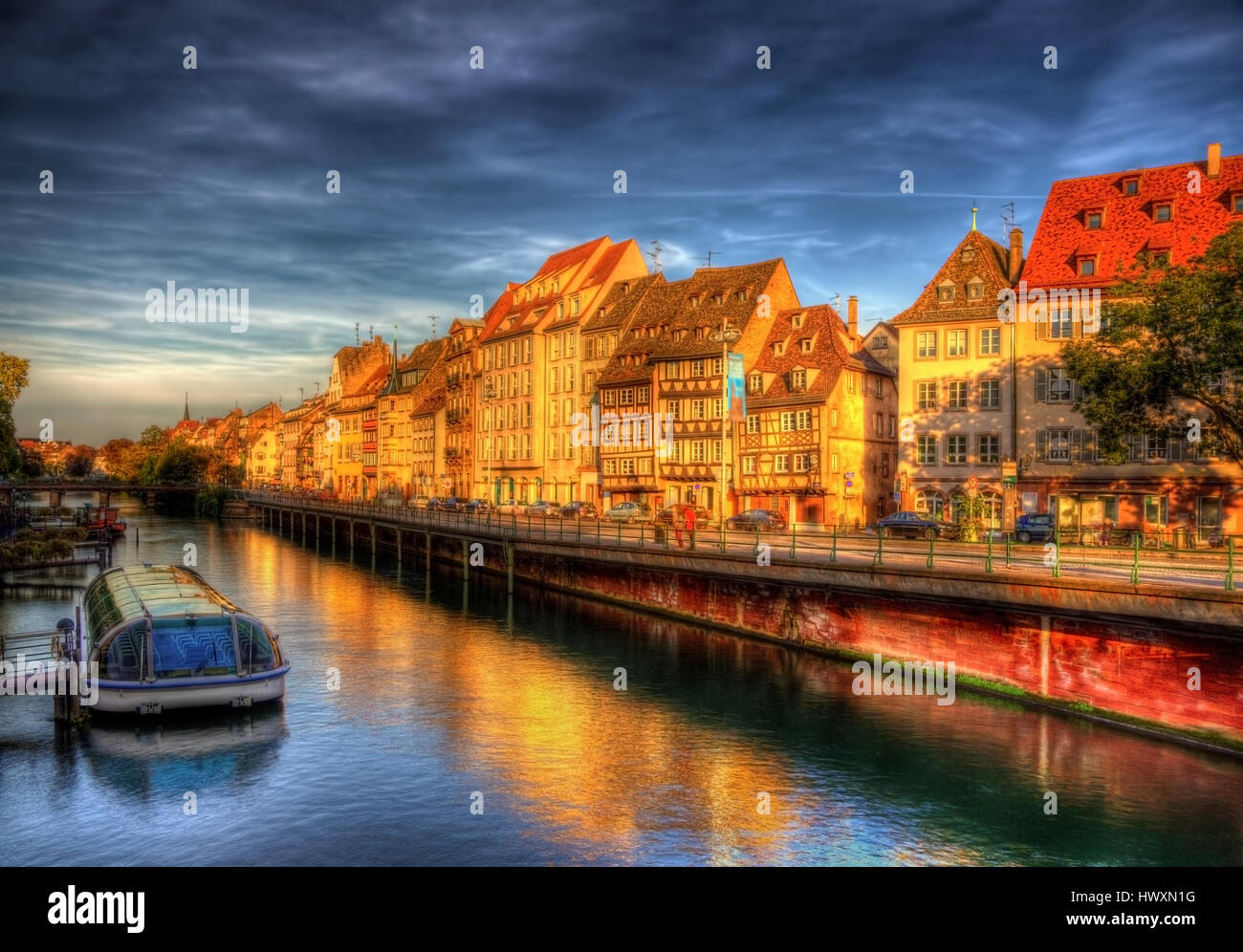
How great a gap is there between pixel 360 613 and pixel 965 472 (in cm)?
3178

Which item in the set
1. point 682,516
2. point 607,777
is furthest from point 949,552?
point 682,516

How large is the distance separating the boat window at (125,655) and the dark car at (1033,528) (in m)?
31.0

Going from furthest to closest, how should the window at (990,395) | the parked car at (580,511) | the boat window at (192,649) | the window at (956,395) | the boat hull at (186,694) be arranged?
1. the parked car at (580,511)
2. the window at (956,395)
3. the window at (990,395)
4. the boat window at (192,649)
5. the boat hull at (186,694)

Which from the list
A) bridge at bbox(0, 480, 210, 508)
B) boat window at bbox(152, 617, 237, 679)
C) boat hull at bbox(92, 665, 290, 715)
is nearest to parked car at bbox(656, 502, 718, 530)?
boat hull at bbox(92, 665, 290, 715)

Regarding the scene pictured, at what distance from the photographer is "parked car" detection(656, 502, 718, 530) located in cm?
5138

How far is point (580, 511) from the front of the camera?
6794cm

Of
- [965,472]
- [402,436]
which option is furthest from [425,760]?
[402,436]

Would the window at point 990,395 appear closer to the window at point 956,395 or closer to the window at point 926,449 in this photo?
the window at point 956,395

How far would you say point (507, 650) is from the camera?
37.5m

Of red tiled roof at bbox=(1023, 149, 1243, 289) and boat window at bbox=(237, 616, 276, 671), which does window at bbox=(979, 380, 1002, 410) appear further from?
boat window at bbox=(237, 616, 276, 671)

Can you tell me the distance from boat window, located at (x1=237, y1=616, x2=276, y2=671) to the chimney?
139 feet

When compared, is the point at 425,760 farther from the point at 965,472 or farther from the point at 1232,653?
the point at 965,472

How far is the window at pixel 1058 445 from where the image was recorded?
159 ft

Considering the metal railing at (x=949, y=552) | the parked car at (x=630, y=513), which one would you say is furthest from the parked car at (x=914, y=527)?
the parked car at (x=630, y=513)
